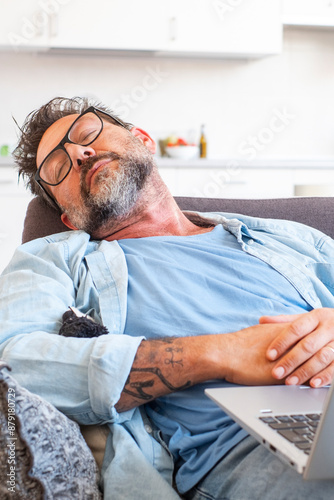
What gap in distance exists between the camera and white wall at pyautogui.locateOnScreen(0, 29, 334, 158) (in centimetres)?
425

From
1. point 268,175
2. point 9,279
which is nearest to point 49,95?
point 268,175

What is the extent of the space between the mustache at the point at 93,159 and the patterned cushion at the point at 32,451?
86 cm

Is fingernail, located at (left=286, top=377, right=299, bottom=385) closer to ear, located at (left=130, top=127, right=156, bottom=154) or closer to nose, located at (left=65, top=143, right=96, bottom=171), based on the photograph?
nose, located at (left=65, top=143, right=96, bottom=171)

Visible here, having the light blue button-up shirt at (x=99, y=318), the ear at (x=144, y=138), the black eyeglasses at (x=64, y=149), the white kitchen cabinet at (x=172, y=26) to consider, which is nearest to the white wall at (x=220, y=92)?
the white kitchen cabinet at (x=172, y=26)

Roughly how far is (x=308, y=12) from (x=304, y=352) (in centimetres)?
373

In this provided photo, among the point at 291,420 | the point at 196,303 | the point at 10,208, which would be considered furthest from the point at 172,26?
the point at 291,420

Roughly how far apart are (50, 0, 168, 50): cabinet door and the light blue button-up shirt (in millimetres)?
2609

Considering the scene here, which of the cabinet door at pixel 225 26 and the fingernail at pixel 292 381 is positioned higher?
the cabinet door at pixel 225 26

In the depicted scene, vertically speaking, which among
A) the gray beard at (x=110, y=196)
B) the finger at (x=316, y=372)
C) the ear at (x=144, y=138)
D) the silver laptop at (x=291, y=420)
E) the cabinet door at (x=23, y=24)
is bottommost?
the finger at (x=316, y=372)

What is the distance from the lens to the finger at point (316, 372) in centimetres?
98

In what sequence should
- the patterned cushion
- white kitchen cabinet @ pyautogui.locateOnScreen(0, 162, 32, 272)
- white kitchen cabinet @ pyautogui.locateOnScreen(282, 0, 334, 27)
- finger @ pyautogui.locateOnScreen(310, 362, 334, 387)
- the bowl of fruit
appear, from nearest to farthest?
the patterned cushion, finger @ pyautogui.locateOnScreen(310, 362, 334, 387), white kitchen cabinet @ pyautogui.locateOnScreen(0, 162, 32, 272), the bowl of fruit, white kitchen cabinet @ pyautogui.locateOnScreen(282, 0, 334, 27)

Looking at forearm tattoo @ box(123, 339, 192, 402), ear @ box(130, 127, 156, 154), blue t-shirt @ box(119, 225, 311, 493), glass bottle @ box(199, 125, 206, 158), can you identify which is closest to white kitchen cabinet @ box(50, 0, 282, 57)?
glass bottle @ box(199, 125, 206, 158)

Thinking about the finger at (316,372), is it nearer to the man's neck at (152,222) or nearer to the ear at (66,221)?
the man's neck at (152,222)

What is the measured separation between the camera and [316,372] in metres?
0.98
